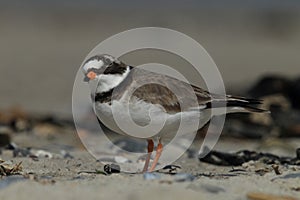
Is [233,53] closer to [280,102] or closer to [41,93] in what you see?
[41,93]

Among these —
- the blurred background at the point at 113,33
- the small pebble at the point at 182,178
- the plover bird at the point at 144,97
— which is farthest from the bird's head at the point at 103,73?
the blurred background at the point at 113,33

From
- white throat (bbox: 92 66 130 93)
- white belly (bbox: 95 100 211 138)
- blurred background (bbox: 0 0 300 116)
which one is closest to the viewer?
white belly (bbox: 95 100 211 138)

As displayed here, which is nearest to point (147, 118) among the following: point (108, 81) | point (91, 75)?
point (108, 81)

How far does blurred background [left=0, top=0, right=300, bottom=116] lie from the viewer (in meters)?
13.5

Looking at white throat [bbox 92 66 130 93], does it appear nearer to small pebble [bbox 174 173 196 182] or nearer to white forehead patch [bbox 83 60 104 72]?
white forehead patch [bbox 83 60 104 72]

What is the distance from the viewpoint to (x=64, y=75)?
48.0ft

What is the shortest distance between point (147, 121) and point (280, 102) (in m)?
4.63

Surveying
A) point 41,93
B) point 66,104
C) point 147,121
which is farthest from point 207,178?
point 41,93

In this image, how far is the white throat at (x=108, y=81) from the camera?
523 cm

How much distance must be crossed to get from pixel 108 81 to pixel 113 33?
14.0 m

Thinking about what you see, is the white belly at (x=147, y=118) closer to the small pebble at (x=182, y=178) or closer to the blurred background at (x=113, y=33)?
the small pebble at (x=182, y=178)

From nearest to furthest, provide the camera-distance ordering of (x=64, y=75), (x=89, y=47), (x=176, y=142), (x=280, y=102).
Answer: (x=176, y=142) → (x=280, y=102) → (x=64, y=75) → (x=89, y=47)

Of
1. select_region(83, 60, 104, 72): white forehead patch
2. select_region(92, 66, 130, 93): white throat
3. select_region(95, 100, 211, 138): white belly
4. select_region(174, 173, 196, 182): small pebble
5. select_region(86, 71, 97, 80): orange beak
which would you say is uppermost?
select_region(83, 60, 104, 72): white forehead patch

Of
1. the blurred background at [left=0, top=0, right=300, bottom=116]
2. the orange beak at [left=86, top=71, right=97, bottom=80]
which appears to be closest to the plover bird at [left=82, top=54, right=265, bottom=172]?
the orange beak at [left=86, top=71, right=97, bottom=80]
